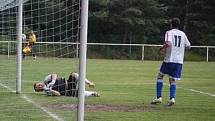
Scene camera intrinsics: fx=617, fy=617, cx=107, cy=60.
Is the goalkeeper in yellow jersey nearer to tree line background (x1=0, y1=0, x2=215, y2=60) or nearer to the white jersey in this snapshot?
tree line background (x1=0, y1=0, x2=215, y2=60)

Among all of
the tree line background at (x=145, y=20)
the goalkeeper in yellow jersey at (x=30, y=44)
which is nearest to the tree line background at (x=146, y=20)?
the tree line background at (x=145, y=20)

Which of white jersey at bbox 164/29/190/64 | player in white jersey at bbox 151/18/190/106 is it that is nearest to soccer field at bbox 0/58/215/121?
player in white jersey at bbox 151/18/190/106

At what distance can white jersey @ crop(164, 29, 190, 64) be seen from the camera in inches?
538

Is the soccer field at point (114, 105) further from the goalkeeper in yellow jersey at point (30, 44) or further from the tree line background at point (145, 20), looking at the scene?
the tree line background at point (145, 20)

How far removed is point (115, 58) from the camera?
43250 mm

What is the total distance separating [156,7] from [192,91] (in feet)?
122

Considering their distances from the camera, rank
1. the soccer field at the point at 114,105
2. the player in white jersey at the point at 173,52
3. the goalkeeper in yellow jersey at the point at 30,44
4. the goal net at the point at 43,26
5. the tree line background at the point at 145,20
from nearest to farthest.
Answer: the soccer field at the point at 114,105, the goal net at the point at 43,26, the player in white jersey at the point at 173,52, the goalkeeper in yellow jersey at the point at 30,44, the tree line background at the point at 145,20

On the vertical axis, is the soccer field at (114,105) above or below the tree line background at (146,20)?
below

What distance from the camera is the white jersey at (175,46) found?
13664mm

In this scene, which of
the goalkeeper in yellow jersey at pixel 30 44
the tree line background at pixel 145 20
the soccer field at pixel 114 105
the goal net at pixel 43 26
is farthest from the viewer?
the tree line background at pixel 145 20

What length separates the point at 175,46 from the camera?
13.7m

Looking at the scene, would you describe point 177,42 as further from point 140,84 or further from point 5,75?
point 5,75

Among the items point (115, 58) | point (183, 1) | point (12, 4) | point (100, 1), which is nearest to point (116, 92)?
point (12, 4)

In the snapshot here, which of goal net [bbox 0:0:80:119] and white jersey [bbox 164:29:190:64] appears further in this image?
white jersey [bbox 164:29:190:64]
